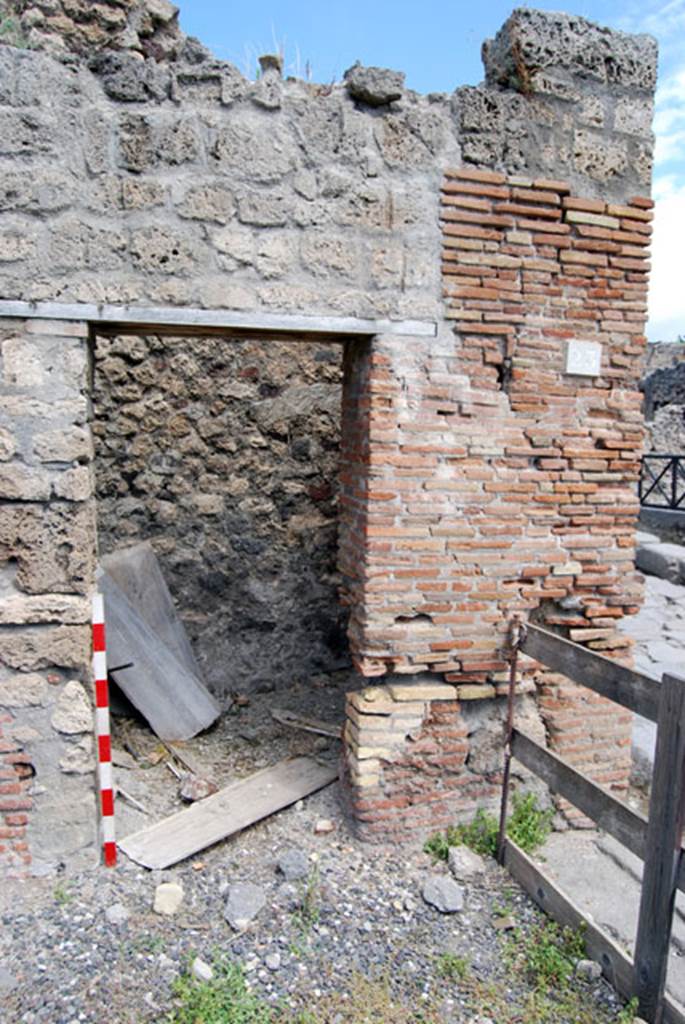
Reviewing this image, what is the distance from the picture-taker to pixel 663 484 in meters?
14.0

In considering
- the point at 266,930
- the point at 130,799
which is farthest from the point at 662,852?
the point at 130,799

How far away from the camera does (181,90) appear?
328 cm

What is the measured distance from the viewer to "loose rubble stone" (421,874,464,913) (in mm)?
3375

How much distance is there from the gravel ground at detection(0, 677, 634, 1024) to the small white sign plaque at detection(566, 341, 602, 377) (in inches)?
100

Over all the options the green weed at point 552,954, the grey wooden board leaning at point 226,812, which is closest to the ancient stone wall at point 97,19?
Answer: the grey wooden board leaning at point 226,812

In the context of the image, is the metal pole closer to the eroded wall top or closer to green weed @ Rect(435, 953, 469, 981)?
green weed @ Rect(435, 953, 469, 981)

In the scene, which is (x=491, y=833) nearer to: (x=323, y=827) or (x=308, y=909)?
(x=323, y=827)

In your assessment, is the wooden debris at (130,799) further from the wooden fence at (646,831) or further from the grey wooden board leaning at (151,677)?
the wooden fence at (646,831)

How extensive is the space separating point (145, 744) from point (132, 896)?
4.57 feet

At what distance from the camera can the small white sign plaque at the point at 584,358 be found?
12.3 ft

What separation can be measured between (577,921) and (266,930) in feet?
4.37

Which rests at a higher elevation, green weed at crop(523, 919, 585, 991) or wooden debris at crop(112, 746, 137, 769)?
wooden debris at crop(112, 746, 137, 769)

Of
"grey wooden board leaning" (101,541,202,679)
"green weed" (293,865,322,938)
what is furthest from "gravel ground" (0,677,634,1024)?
"grey wooden board leaning" (101,541,202,679)

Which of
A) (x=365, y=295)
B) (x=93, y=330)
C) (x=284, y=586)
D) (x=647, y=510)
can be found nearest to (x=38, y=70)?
(x=93, y=330)
